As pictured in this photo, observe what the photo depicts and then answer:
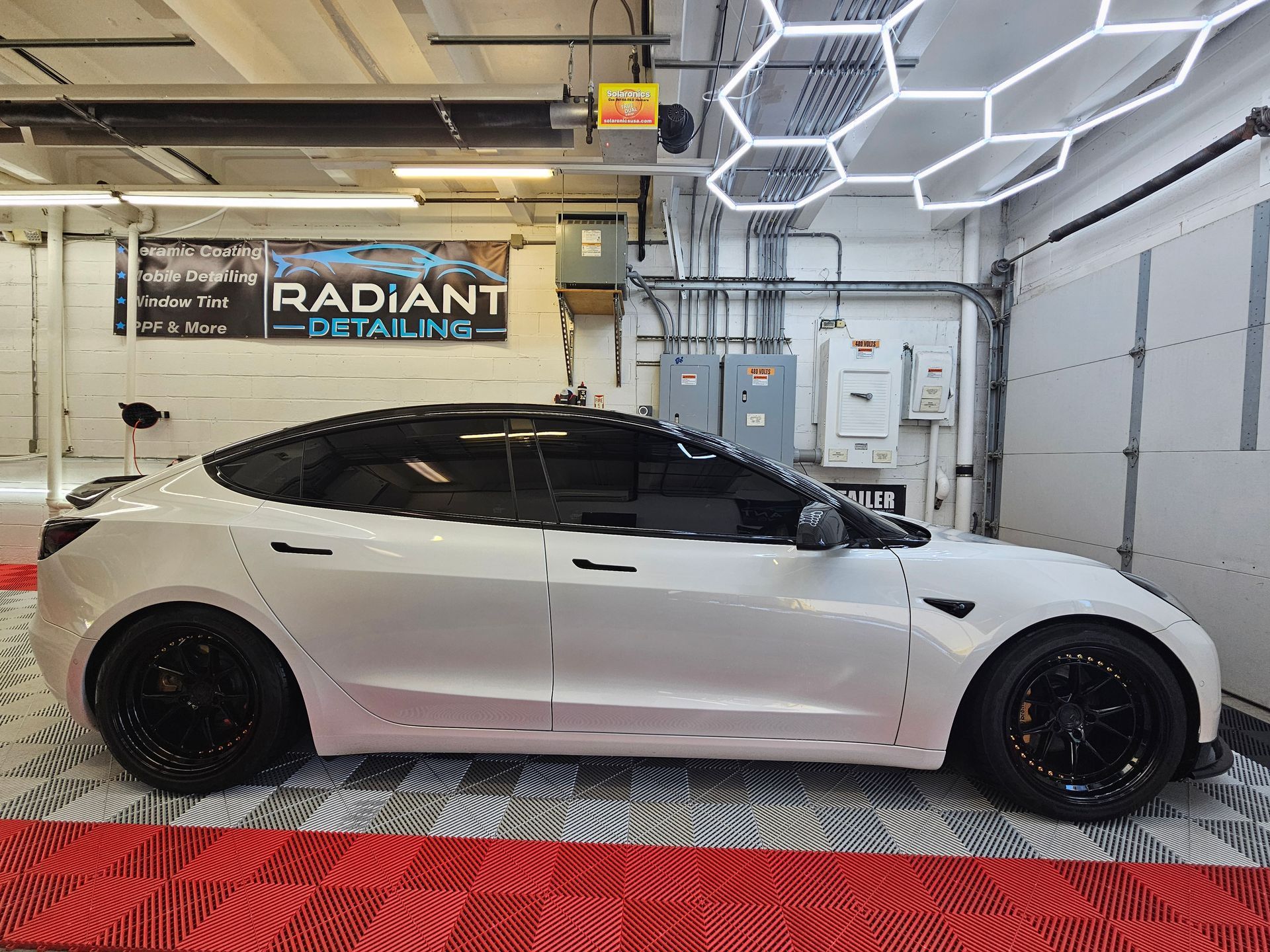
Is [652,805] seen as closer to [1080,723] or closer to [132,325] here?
[1080,723]

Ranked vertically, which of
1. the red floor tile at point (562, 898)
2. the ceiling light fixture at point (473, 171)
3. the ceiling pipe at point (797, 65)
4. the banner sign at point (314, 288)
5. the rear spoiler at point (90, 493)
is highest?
the ceiling pipe at point (797, 65)

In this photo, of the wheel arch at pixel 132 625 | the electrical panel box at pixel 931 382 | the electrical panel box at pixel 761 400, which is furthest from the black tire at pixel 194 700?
the electrical panel box at pixel 931 382

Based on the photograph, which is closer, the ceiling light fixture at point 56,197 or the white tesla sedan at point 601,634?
the white tesla sedan at point 601,634

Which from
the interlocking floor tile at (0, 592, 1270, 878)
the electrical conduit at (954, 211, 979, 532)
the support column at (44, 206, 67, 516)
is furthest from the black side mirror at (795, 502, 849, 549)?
the support column at (44, 206, 67, 516)

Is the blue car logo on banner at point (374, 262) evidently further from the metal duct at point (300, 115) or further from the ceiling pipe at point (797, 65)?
the ceiling pipe at point (797, 65)

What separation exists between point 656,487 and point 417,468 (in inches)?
29.7

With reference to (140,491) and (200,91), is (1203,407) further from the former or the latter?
(200,91)

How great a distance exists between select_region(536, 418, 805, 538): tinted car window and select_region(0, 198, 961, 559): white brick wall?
2758 millimetres

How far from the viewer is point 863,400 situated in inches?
156

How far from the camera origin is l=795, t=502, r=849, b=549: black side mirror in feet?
4.58

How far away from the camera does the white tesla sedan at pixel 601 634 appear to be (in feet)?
4.80

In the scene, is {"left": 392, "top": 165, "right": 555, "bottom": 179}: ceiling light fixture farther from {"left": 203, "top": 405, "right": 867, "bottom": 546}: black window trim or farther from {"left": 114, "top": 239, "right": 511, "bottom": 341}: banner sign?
{"left": 203, "top": 405, "right": 867, "bottom": 546}: black window trim

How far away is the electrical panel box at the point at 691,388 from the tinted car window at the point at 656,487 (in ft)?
7.67

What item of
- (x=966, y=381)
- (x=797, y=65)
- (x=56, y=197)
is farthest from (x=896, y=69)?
(x=56, y=197)
